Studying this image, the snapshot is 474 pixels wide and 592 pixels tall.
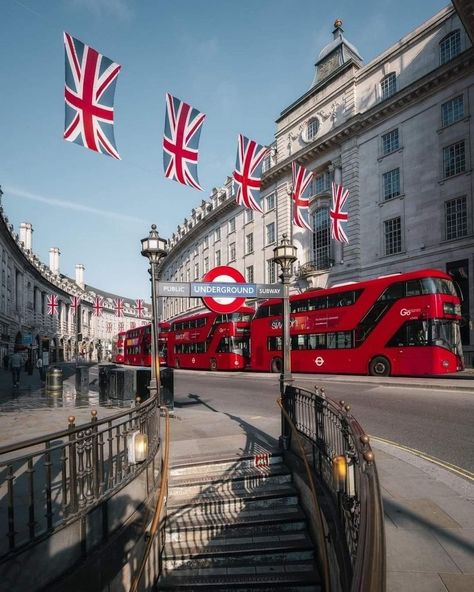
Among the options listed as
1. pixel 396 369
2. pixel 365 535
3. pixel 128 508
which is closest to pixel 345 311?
pixel 396 369

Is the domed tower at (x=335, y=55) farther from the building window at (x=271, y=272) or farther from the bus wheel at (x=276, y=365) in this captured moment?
the bus wheel at (x=276, y=365)

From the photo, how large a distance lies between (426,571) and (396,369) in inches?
612

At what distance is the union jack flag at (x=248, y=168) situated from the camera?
14.0 meters

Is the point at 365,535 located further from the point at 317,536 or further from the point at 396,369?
the point at 396,369

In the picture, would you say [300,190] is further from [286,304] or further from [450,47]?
[450,47]

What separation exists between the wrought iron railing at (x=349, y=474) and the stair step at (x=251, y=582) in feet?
3.91

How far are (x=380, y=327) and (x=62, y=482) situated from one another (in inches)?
651

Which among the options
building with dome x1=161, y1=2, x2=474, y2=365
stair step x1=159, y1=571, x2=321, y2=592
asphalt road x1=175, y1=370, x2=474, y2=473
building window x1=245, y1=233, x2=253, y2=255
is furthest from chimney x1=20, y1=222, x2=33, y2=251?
stair step x1=159, y1=571, x2=321, y2=592

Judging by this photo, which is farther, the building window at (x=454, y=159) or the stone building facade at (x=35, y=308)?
the stone building facade at (x=35, y=308)

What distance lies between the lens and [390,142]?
2859cm

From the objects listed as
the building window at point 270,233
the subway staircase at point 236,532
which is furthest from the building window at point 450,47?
the subway staircase at point 236,532

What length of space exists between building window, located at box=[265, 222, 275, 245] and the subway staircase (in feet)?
112

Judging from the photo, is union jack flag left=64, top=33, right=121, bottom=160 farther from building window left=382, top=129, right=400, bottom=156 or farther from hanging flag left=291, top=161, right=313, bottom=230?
building window left=382, top=129, right=400, bottom=156

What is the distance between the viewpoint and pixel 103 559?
→ 4238 millimetres
